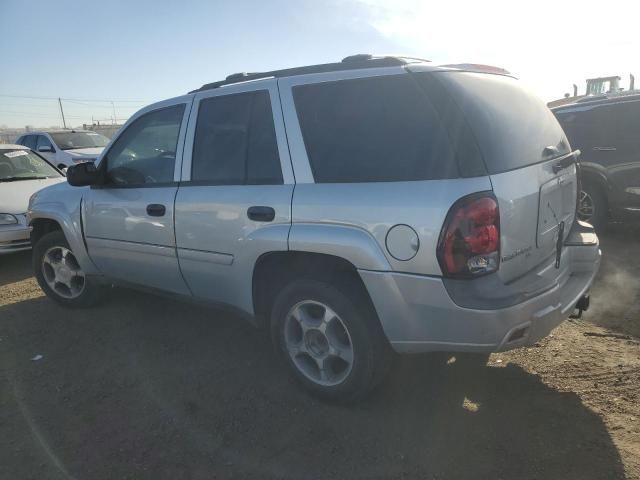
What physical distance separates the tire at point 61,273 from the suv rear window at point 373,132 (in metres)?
2.93

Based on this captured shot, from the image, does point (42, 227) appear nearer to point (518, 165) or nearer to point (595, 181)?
point (518, 165)

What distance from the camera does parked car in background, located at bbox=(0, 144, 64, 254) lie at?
6199mm

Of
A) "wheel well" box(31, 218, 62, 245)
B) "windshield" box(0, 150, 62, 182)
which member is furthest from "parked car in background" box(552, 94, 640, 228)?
"windshield" box(0, 150, 62, 182)

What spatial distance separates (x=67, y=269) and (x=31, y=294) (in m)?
1.09

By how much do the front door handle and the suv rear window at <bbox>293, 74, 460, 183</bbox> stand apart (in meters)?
1.29

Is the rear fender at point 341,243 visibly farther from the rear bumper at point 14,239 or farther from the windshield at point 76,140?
the windshield at point 76,140

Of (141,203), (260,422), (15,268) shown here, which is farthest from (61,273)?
(260,422)

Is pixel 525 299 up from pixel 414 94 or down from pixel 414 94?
down

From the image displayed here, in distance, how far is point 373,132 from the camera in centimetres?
258

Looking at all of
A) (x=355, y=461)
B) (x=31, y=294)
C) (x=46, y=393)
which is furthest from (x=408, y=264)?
(x=31, y=294)

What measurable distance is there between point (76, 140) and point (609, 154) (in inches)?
535

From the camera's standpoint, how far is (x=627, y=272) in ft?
16.1

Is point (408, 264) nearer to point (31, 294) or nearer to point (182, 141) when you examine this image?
point (182, 141)

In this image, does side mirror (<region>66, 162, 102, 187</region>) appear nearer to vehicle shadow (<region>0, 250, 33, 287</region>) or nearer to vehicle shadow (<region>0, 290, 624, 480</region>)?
vehicle shadow (<region>0, 290, 624, 480</region>)
